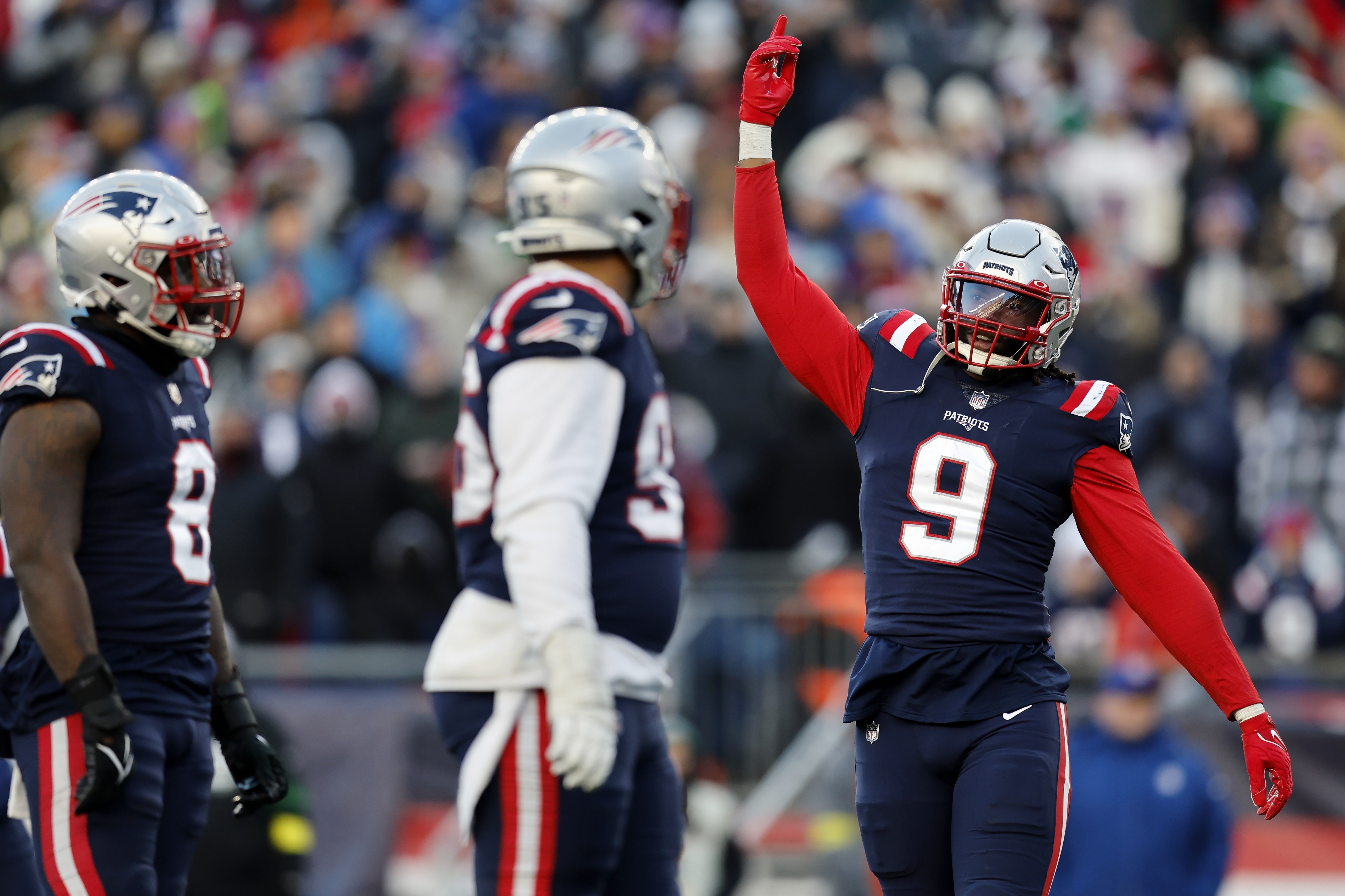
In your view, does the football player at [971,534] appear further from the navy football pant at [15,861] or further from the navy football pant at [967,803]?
the navy football pant at [15,861]

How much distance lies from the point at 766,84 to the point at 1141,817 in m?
3.97

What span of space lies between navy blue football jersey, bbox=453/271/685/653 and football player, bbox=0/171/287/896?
2.45 ft

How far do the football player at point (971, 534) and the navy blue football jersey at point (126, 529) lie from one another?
1512 mm

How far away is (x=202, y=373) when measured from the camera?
185 inches

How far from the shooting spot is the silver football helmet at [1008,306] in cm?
467

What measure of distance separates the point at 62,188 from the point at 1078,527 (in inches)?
371

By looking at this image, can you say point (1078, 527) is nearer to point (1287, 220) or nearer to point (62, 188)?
point (1287, 220)

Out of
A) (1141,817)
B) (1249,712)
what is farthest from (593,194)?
(1141,817)

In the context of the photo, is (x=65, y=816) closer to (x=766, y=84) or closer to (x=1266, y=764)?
→ (x=766, y=84)

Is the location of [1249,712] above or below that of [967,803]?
above

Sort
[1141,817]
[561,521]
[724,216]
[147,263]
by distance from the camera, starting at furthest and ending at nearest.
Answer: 1. [724,216]
2. [1141,817]
3. [147,263]
4. [561,521]

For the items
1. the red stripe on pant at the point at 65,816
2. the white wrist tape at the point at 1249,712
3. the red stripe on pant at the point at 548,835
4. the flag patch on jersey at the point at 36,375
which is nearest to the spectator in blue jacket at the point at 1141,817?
the white wrist tape at the point at 1249,712

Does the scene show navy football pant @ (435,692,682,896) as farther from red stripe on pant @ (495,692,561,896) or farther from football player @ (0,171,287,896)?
football player @ (0,171,287,896)

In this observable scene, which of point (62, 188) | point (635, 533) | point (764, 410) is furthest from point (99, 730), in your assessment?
point (62, 188)
